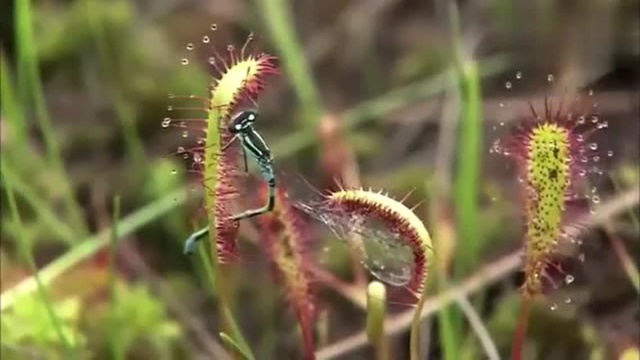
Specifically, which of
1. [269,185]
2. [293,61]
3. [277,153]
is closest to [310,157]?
[277,153]

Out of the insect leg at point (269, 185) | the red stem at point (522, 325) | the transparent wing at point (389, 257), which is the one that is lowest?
the red stem at point (522, 325)

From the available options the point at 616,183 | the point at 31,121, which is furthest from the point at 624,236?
the point at 31,121

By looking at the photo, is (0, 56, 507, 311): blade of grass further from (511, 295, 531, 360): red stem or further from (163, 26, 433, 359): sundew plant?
(511, 295, 531, 360): red stem

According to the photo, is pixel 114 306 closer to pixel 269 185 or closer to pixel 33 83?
pixel 33 83

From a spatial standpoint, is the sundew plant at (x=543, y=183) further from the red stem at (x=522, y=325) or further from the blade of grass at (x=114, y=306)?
the blade of grass at (x=114, y=306)

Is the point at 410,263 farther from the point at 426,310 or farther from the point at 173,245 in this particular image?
the point at 173,245

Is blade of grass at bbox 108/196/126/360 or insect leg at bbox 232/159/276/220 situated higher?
insect leg at bbox 232/159/276/220

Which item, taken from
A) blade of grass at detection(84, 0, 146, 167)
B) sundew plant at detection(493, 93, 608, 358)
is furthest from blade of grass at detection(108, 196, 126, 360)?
sundew plant at detection(493, 93, 608, 358)

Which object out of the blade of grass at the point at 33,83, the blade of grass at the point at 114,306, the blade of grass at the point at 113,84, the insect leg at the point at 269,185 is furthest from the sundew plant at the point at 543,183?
the blade of grass at the point at 113,84
